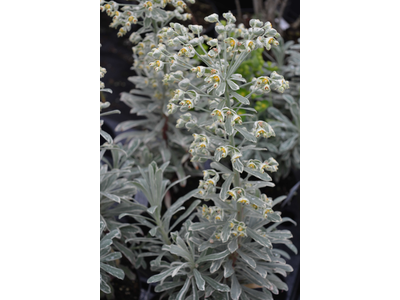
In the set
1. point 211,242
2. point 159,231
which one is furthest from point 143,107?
point 211,242

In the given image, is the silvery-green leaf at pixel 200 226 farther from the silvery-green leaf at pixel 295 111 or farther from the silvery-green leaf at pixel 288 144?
the silvery-green leaf at pixel 295 111

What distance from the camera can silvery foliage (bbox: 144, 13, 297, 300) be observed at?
1.01 meters

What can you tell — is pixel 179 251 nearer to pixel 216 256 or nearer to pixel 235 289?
pixel 216 256

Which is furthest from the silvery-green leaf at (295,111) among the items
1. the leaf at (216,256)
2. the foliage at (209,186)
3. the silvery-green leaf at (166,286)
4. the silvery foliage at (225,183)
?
the silvery-green leaf at (166,286)

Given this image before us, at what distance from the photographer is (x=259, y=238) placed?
47.3 inches

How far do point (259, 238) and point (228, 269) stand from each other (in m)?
0.16

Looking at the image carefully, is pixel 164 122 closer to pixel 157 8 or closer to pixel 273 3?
pixel 157 8

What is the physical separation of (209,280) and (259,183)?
1.18 feet

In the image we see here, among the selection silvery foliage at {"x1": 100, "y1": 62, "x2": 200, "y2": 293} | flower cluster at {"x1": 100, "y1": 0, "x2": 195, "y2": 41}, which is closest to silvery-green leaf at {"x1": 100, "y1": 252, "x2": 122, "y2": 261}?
silvery foliage at {"x1": 100, "y1": 62, "x2": 200, "y2": 293}

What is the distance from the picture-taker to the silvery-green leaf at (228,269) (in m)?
1.22

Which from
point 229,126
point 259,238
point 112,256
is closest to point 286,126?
point 259,238

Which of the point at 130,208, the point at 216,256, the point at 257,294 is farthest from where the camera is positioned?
the point at 130,208

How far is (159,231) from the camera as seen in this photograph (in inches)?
54.2

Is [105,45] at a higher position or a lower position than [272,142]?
higher
